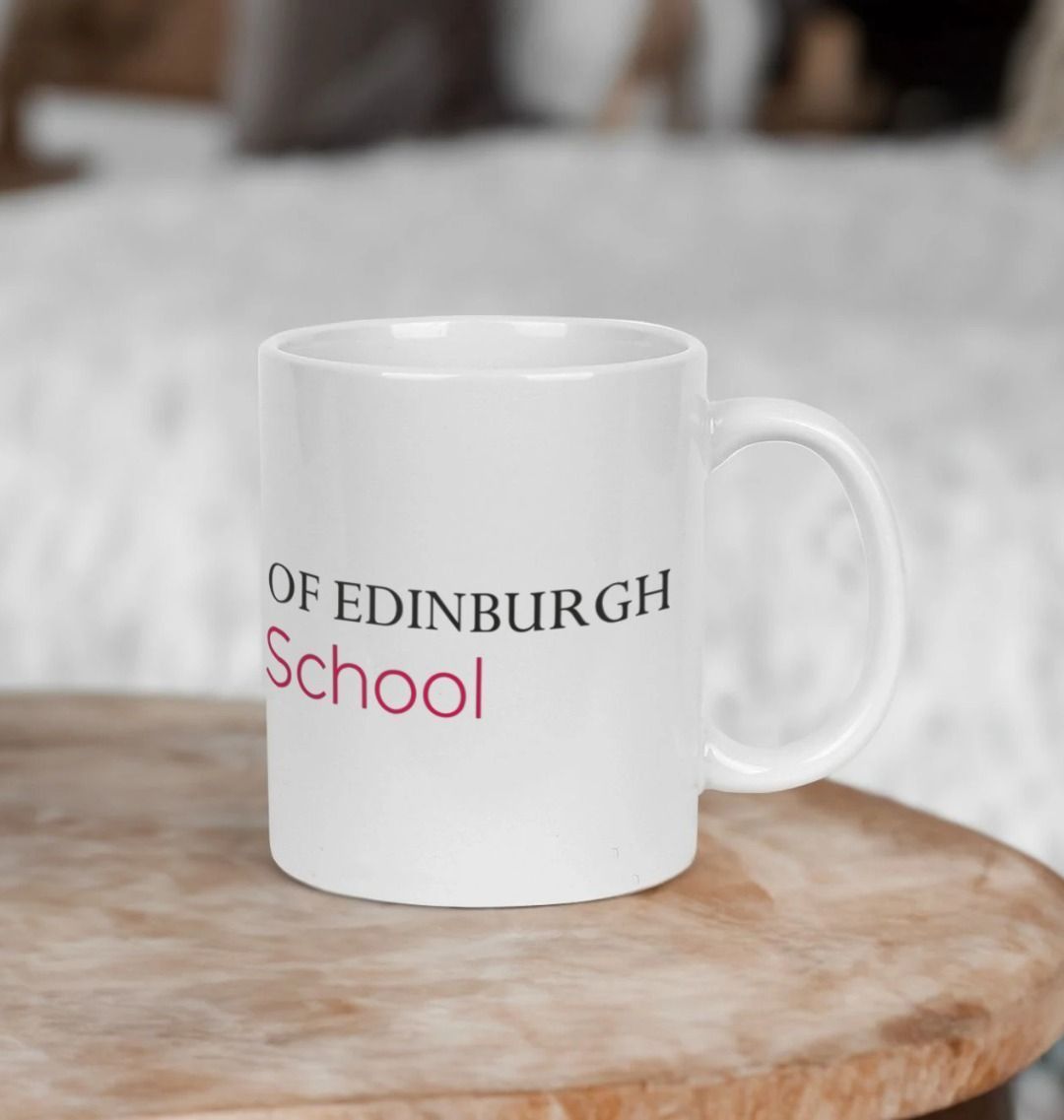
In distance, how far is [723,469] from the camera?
86cm

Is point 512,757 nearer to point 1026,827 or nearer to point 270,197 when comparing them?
point 1026,827

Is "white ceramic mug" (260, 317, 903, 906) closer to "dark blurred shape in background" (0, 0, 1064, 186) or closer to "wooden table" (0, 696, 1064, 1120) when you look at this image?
"wooden table" (0, 696, 1064, 1120)

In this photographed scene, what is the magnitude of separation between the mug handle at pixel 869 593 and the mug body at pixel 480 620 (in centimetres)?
2

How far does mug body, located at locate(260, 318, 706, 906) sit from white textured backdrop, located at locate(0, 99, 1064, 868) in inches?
16.3

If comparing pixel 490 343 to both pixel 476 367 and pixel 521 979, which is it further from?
pixel 521 979

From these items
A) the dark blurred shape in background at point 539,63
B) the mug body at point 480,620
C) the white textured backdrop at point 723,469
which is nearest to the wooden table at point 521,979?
the mug body at point 480,620

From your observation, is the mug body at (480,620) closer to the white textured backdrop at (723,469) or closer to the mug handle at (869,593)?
the mug handle at (869,593)

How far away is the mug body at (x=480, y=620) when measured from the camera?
41cm

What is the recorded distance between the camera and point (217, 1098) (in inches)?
13.3

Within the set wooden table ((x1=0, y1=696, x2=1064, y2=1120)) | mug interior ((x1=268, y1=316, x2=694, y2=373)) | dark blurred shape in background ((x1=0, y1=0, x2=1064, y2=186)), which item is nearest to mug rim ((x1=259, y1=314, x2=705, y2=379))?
mug interior ((x1=268, y1=316, x2=694, y2=373))

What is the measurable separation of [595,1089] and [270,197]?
4.53ft

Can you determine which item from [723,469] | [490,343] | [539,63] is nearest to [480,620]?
[490,343]

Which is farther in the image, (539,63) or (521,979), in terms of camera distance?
(539,63)

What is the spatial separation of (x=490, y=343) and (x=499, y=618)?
0.11 metres
